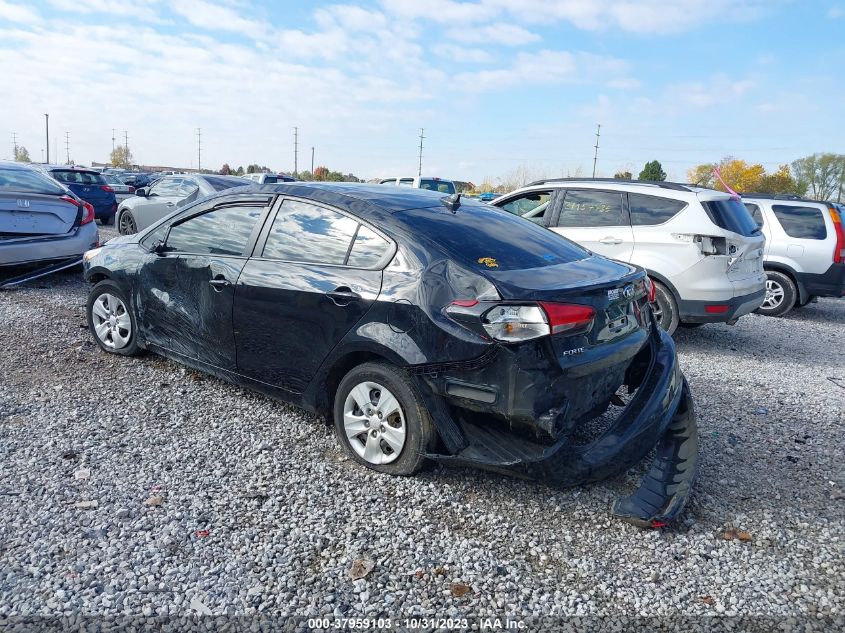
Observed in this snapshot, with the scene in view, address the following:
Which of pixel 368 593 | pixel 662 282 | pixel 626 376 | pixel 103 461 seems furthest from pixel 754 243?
pixel 103 461

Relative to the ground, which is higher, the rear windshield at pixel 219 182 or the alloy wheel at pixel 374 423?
the rear windshield at pixel 219 182

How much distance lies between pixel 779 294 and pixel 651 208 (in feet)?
12.7

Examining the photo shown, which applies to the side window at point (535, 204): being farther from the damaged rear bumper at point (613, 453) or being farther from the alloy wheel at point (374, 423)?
the alloy wheel at point (374, 423)

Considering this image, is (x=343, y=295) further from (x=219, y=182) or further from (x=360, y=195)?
(x=219, y=182)

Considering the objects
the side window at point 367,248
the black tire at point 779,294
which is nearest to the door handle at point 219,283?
the side window at point 367,248

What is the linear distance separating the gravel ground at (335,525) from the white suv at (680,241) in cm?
207

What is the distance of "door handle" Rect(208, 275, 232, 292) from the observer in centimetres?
418

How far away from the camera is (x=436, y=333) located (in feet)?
10.3

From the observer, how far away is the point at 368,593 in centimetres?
260

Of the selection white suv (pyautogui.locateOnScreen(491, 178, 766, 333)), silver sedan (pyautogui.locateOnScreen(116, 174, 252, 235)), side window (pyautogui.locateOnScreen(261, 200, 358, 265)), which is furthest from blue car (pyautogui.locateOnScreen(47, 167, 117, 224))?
side window (pyautogui.locateOnScreen(261, 200, 358, 265))

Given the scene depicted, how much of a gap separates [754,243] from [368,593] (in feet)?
19.8

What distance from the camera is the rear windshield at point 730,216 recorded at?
662 cm

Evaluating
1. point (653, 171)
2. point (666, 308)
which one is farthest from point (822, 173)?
point (666, 308)

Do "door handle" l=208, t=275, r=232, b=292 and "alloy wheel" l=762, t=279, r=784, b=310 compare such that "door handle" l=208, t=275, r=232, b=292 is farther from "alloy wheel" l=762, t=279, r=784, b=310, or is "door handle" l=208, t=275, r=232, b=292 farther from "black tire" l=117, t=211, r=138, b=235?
"black tire" l=117, t=211, r=138, b=235
